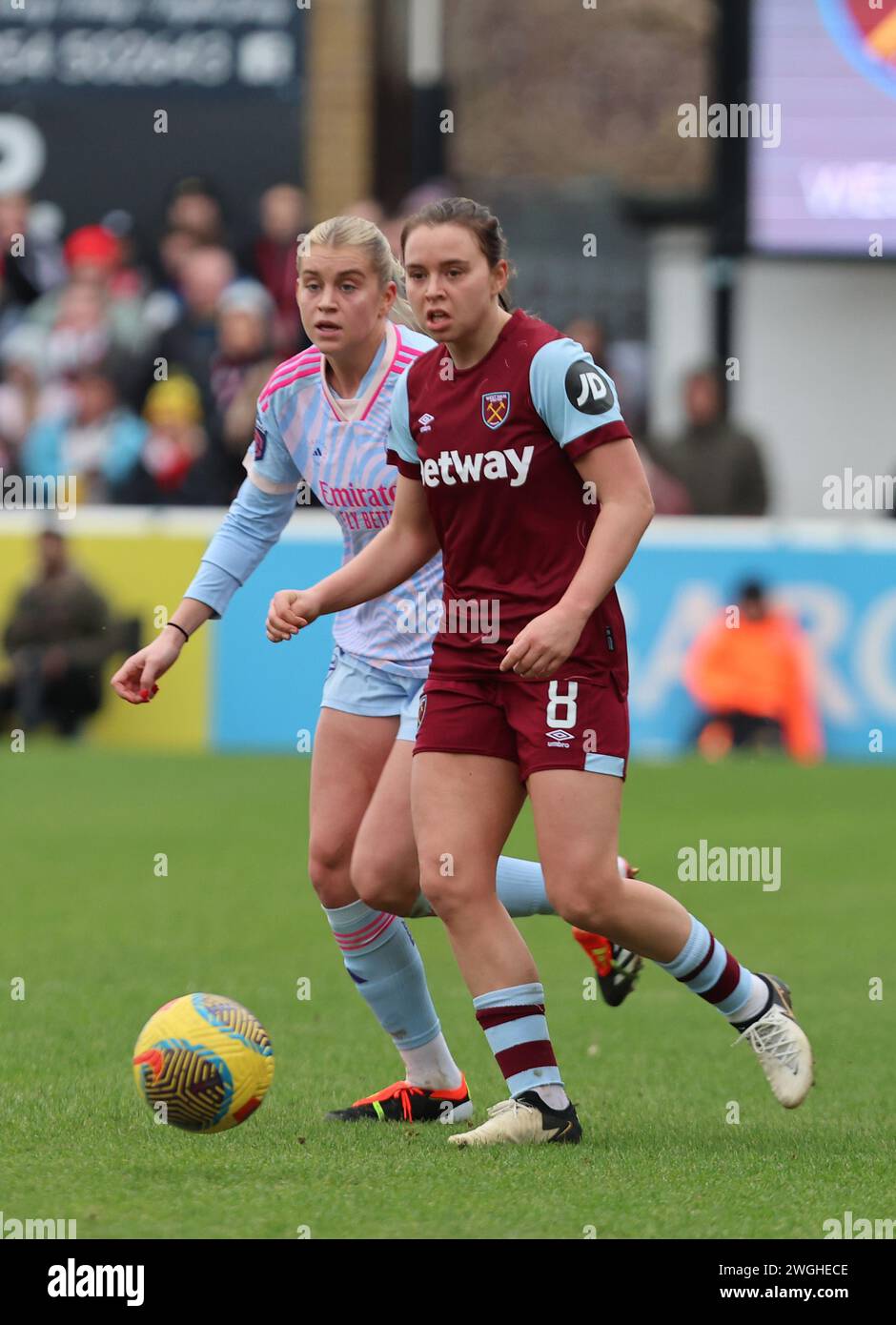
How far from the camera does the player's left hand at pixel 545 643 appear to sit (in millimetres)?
5535

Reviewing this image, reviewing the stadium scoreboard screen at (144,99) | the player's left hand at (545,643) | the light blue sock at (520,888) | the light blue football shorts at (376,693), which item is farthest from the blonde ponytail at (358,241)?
the stadium scoreboard screen at (144,99)

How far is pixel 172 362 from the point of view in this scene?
1914 cm

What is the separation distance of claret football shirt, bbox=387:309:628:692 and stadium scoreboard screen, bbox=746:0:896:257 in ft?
48.0

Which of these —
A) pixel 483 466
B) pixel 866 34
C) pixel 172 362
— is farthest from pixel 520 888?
pixel 866 34

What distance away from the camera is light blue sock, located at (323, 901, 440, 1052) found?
653 centimetres

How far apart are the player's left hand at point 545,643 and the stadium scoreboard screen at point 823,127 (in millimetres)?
15074

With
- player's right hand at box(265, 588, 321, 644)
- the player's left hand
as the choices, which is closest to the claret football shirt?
the player's left hand

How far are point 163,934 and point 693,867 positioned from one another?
3032 millimetres

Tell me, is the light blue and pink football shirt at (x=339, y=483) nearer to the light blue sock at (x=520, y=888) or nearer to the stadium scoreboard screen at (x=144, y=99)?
the light blue sock at (x=520, y=888)

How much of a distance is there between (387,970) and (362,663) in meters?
0.83

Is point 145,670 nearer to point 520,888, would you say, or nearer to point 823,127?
point 520,888

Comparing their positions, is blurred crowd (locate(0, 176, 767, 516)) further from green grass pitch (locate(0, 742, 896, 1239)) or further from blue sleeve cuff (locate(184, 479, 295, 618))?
blue sleeve cuff (locate(184, 479, 295, 618))

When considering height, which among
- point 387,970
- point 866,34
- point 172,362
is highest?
point 866,34
